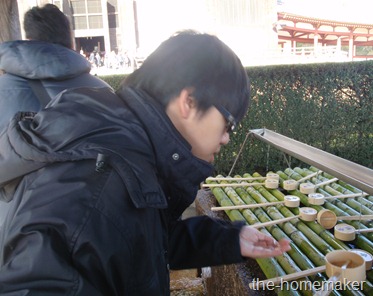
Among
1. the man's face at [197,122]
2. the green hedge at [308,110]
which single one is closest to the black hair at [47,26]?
the man's face at [197,122]

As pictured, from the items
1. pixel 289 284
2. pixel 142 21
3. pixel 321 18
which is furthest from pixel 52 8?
pixel 142 21

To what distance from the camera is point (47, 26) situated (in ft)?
6.44

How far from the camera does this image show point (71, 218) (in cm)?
75

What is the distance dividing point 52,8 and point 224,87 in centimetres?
148

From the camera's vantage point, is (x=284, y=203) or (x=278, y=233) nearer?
(x=278, y=233)

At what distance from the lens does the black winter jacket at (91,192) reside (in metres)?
0.74

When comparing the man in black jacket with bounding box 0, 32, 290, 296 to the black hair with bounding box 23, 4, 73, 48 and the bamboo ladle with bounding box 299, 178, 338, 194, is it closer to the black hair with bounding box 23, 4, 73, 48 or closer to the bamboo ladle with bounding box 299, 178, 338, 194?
the black hair with bounding box 23, 4, 73, 48

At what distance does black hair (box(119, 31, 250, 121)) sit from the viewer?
0.98 meters

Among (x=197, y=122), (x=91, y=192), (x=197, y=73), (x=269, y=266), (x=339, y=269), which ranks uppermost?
(x=197, y=73)

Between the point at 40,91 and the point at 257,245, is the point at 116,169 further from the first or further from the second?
the point at 40,91

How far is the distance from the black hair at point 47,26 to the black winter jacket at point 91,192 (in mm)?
1105

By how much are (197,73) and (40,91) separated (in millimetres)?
1087

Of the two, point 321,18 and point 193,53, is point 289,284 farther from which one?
point 321,18

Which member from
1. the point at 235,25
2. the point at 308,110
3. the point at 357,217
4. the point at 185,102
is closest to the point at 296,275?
the point at 357,217
